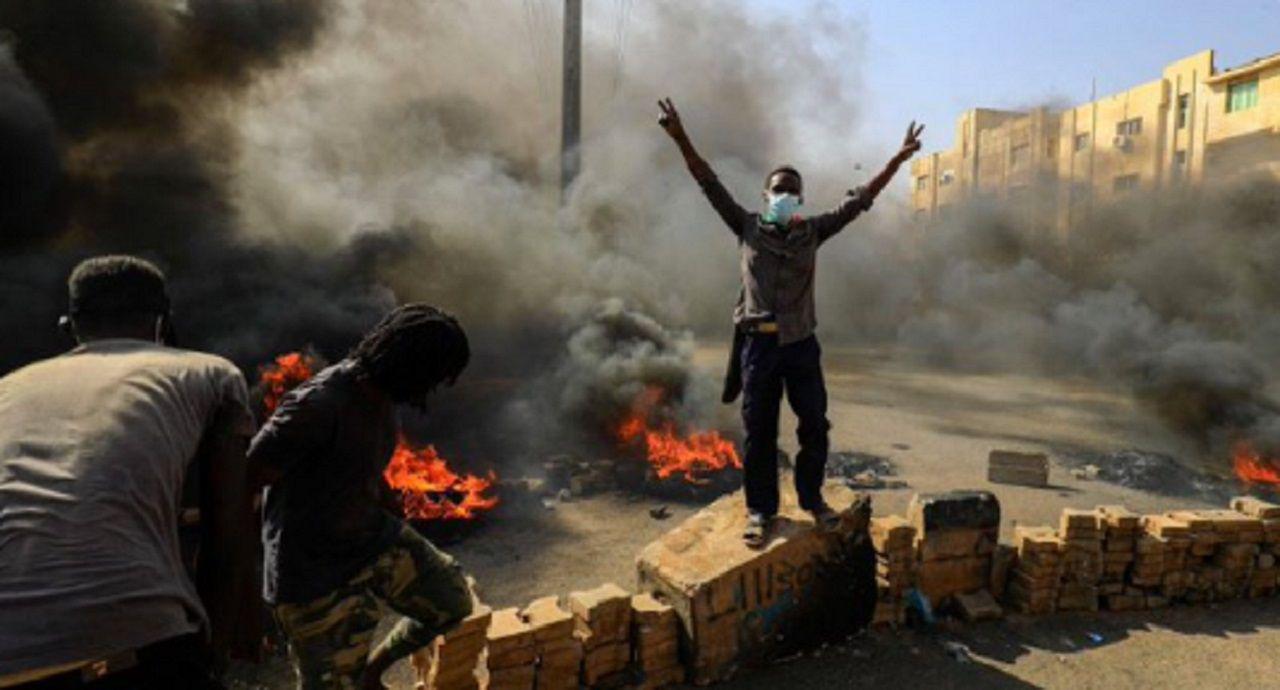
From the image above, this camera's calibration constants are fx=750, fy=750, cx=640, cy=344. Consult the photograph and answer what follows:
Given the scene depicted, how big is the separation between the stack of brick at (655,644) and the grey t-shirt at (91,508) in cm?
267

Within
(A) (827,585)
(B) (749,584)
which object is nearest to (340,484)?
(B) (749,584)

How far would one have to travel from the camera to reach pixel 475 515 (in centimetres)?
806

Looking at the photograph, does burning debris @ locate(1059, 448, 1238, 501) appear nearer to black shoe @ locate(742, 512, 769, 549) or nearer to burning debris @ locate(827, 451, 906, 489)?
burning debris @ locate(827, 451, 906, 489)

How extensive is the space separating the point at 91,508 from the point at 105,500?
0.03 meters

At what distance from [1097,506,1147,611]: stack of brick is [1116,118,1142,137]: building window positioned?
94.8 ft

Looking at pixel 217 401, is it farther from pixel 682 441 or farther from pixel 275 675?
pixel 682 441

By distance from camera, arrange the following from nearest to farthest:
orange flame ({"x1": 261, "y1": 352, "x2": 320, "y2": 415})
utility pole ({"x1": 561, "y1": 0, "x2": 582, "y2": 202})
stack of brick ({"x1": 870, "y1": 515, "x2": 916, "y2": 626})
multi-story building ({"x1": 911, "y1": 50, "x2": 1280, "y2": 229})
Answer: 1. stack of brick ({"x1": 870, "y1": 515, "x2": 916, "y2": 626})
2. orange flame ({"x1": 261, "y1": 352, "x2": 320, "y2": 415})
3. utility pole ({"x1": 561, "y1": 0, "x2": 582, "y2": 202})
4. multi-story building ({"x1": 911, "y1": 50, "x2": 1280, "y2": 229})

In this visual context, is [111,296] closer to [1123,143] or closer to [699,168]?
[699,168]

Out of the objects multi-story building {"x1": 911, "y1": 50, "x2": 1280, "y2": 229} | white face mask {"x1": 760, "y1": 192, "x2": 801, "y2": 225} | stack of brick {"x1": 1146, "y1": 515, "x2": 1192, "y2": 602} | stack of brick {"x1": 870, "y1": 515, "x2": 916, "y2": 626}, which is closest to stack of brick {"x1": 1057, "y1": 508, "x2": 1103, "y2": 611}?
stack of brick {"x1": 1146, "y1": 515, "x2": 1192, "y2": 602}

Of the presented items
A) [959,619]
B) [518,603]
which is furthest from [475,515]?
[959,619]

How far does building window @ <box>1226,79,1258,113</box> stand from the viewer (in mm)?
24625

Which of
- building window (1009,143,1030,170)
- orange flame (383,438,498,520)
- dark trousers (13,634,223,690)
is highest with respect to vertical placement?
building window (1009,143,1030,170)

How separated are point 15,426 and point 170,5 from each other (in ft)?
46.1

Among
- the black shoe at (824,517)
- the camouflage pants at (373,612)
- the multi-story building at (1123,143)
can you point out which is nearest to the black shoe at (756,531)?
the black shoe at (824,517)
